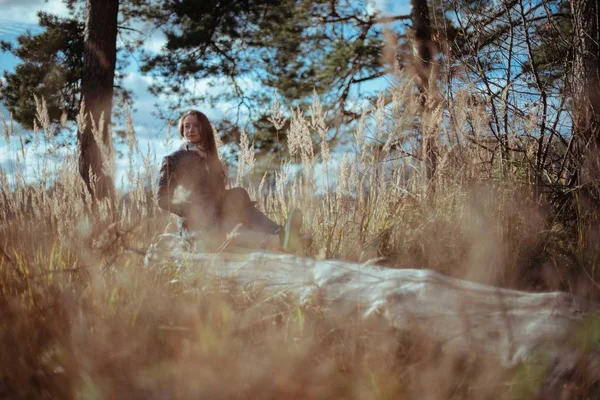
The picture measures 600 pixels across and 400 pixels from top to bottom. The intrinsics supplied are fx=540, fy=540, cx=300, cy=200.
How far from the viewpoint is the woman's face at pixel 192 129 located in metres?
3.56

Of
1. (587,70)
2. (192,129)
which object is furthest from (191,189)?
(587,70)

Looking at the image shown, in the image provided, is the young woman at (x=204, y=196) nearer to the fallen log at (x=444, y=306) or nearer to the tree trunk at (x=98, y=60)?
the fallen log at (x=444, y=306)

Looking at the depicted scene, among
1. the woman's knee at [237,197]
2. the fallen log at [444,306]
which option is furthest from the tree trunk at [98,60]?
the fallen log at [444,306]

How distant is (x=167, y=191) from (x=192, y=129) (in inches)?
21.7

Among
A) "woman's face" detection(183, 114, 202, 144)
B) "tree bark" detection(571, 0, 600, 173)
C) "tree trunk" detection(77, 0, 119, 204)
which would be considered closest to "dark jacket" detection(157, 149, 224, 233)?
"woman's face" detection(183, 114, 202, 144)

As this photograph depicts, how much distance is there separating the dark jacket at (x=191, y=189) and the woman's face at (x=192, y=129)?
14 centimetres

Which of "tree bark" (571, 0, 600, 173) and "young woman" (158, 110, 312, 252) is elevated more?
"tree bark" (571, 0, 600, 173)

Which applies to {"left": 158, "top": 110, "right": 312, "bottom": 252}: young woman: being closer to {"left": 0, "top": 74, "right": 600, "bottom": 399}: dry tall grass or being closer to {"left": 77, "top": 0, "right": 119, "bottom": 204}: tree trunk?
{"left": 0, "top": 74, "right": 600, "bottom": 399}: dry tall grass

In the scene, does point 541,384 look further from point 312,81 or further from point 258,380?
point 312,81

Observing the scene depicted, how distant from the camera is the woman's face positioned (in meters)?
3.56

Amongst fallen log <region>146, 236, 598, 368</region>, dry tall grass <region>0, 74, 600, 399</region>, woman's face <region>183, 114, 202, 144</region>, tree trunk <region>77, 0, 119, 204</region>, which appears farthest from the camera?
tree trunk <region>77, 0, 119, 204</region>

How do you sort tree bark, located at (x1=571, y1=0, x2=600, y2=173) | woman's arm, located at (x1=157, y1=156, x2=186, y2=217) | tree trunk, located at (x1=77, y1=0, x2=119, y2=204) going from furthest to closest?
tree trunk, located at (x1=77, y1=0, x2=119, y2=204) < woman's arm, located at (x1=157, y1=156, x2=186, y2=217) < tree bark, located at (x1=571, y1=0, x2=600, y2=173)

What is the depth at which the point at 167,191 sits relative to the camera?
321 cm

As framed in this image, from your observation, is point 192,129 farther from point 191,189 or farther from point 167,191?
point 167,191
